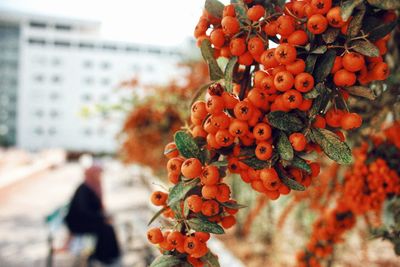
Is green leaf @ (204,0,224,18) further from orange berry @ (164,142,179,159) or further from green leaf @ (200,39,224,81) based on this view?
orange berry @ (164,142,179,159)

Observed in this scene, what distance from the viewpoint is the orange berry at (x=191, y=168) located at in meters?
0.80

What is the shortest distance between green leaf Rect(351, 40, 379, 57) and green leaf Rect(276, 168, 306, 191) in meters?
0.33

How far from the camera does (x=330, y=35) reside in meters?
0.79

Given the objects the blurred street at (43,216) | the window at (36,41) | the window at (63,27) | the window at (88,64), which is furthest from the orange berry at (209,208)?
the window at (63,27)

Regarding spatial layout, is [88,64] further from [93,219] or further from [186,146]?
[186,146]

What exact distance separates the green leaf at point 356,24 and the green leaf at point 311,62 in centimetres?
10

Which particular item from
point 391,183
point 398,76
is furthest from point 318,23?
point 391,183

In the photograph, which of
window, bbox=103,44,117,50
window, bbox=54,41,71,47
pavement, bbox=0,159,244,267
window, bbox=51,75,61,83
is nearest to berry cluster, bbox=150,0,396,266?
pavement, bbox=0,159,244,267

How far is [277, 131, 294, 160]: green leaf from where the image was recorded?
75 centimetres

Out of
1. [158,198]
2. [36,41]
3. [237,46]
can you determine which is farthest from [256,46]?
[36,41]

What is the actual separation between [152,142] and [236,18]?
319 centimetres

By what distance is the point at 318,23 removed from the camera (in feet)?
2.53

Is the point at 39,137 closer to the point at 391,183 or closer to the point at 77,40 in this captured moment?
the point at 77,40

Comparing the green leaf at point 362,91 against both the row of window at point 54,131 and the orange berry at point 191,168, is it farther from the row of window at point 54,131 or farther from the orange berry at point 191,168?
the row of window at point 54,131
